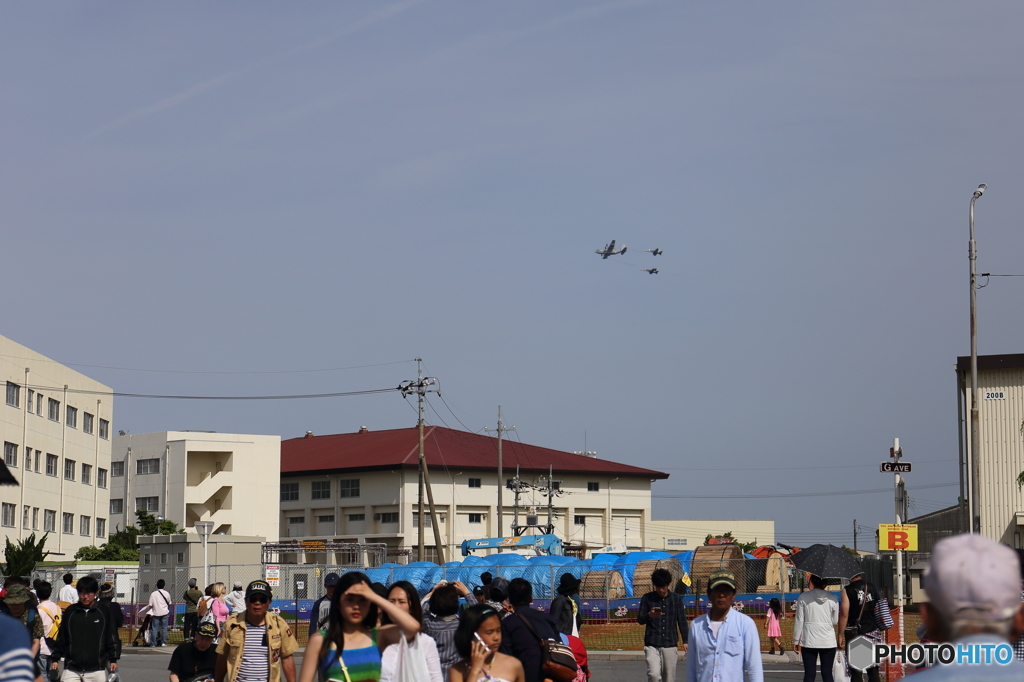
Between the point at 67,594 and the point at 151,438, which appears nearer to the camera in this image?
the point at 67,594

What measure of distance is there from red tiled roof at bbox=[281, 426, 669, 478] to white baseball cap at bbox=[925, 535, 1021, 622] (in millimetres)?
83473

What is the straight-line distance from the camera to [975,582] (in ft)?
9.52

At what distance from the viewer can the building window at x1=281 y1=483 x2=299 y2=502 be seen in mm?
92625

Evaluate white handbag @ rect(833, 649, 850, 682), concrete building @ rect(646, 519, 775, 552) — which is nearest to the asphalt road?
white handbag @ rect(833, 649, 850, 682)

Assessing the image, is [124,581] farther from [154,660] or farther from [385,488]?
[385,488]

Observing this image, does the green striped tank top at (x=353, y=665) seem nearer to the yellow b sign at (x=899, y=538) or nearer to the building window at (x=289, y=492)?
the yellow b sign at (x=899, y=538)

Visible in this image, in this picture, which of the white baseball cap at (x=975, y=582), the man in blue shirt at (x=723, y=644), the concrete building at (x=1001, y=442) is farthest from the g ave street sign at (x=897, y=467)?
the concrete building at (x=1001, y=442)

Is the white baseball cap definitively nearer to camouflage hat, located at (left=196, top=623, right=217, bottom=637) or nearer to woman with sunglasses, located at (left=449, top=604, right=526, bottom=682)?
woman with sunglasses, located at (left=449, top=604, right=526, bottom=682)

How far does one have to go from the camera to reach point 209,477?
269 ft

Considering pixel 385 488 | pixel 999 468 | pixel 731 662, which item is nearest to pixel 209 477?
pixel 385 488

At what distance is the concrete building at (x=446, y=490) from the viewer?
8694cm

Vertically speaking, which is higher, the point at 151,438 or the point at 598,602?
the point at 151,438

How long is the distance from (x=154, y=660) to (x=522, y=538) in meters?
28.4

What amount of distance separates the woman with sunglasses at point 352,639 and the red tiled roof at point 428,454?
79306 mm
